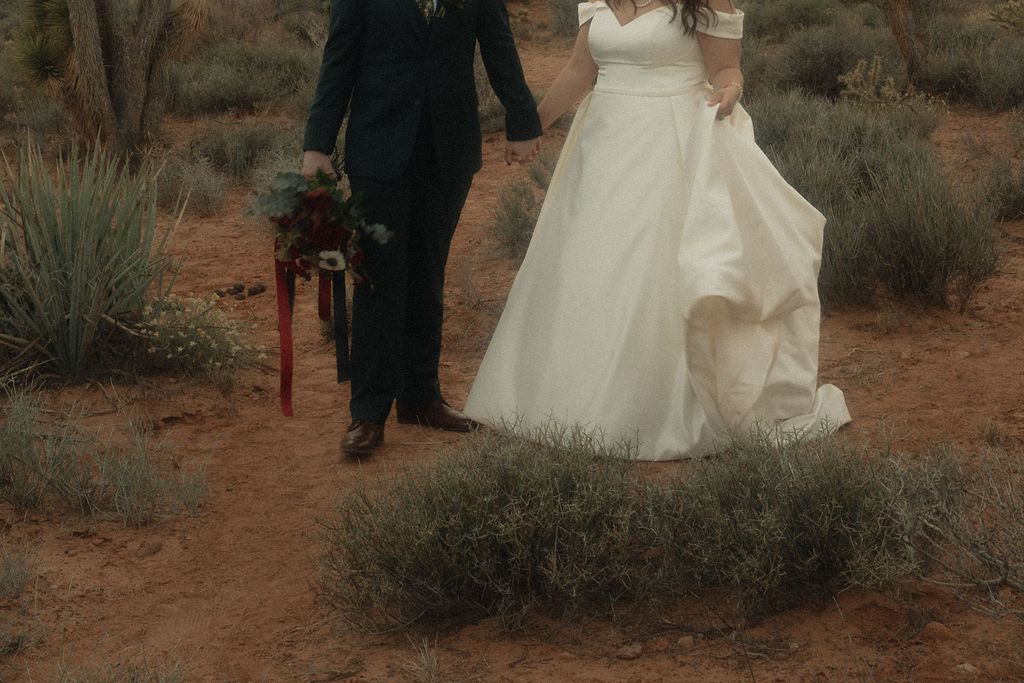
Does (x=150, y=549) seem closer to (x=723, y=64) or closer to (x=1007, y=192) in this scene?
(x=723, y=64)

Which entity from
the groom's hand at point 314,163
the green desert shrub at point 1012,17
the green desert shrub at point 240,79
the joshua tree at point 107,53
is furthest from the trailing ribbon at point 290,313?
the green desert shrub at point 1012,17

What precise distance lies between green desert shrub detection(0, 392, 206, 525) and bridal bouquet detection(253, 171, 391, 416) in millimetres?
535

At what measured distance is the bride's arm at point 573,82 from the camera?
451cm

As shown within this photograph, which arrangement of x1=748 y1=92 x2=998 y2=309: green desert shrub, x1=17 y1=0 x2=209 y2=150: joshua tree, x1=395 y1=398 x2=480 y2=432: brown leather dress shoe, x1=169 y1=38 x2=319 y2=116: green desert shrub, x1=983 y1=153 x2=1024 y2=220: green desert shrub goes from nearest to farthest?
x1=395 y1=398 x2=480 y2=432: brown leather dress shoe, x1=748 y1=92 x2=998 y2=309: green desert shrub, x1=983 y1=153 x2=1024 y2=220: green desert shrub, x1=17 y1=0 x2=209 y2=150: joshua tree, x1=169 y1=38 x2=319 y2=116: green desert shrub

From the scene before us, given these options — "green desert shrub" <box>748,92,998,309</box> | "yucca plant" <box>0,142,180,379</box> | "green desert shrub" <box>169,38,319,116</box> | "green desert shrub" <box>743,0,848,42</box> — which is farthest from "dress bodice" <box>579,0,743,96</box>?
"green desert shrub" <box>743,0,848,42</box>

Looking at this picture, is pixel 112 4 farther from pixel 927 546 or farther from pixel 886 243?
pixel 927 546

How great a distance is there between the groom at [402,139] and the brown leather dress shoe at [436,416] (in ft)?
0.06

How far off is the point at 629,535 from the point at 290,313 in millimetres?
1745

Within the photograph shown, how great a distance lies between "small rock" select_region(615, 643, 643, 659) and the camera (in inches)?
113

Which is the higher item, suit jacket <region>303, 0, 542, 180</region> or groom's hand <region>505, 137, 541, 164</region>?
suit jacket <region>303, 0, 542, 180</region>

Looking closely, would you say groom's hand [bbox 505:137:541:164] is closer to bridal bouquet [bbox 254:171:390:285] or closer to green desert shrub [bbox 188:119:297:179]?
bridal bouquet [bbox 254:171:390:285]

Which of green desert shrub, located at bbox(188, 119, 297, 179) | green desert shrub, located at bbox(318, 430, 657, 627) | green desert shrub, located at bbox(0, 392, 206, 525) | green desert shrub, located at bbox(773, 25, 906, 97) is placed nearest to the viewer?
green desert shrub, located at bbox(318, 430, 657, 627)

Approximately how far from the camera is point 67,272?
473cm

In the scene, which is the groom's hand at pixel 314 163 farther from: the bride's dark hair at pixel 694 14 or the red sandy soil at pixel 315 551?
the bride's dark hair at pixel 694 14
